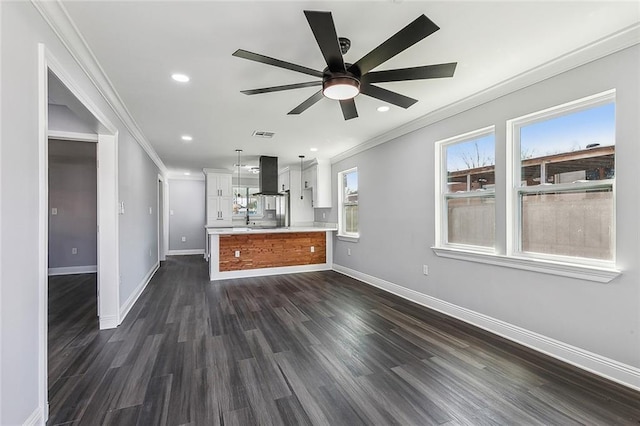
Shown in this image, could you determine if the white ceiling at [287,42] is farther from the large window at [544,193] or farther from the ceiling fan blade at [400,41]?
the large window at [544,193]

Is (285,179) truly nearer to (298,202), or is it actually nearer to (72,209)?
(298,202)

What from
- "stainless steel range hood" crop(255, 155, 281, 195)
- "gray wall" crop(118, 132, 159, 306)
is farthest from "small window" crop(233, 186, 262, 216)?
"gray wall" crop(118, 132, 159, 306)

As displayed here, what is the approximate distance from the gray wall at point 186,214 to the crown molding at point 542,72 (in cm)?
707

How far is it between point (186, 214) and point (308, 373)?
791 cm

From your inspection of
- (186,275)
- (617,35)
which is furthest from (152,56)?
(186,275)

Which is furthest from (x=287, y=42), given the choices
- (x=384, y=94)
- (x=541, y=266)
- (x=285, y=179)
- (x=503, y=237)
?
(x=285, y=179)

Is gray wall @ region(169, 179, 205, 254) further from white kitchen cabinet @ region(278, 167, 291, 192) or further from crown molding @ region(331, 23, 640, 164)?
crown molding @ region(331, 23, 640, 164)

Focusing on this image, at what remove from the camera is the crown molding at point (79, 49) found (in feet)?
5.66

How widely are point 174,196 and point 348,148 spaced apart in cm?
599

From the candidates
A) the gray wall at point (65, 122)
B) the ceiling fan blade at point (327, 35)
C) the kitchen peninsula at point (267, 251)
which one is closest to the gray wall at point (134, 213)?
the gray wall at point (65, 122)

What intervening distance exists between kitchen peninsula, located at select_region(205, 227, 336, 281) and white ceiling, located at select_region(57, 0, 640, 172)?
2.60 meters

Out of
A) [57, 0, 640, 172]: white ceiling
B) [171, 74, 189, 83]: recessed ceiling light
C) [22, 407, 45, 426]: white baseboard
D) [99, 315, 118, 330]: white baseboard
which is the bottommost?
[99, 315, 118, 330]: white baseboard

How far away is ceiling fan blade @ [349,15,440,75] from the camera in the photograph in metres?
1.48

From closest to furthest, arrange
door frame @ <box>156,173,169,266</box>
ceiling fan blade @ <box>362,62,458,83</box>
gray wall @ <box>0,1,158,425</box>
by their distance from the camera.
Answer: gray wall @ <box>0,1,158,425</box> < ceiling fan blade @ <box>362,62,458,83</box> < door frame @ <box>156,173,169,266</box>
